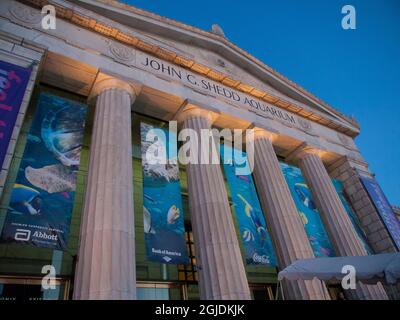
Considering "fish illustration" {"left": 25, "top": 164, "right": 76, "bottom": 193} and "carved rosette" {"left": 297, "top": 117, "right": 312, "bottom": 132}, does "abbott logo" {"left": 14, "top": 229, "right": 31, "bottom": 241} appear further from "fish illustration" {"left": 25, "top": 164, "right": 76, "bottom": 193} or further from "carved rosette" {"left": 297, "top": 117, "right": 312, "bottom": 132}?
"carved rosette" {"left": 297, "top": 117, "right": 312, "bottom": 132}

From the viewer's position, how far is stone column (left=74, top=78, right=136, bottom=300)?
7309 millimetres

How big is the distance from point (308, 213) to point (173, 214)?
7769 millimetres

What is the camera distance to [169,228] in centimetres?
979

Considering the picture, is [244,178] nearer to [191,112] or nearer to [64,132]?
[191,112]

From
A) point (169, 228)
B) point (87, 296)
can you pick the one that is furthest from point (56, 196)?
point (169, 228)

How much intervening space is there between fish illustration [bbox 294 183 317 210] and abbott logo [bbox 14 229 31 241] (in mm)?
12090

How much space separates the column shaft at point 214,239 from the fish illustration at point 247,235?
3.62 feet

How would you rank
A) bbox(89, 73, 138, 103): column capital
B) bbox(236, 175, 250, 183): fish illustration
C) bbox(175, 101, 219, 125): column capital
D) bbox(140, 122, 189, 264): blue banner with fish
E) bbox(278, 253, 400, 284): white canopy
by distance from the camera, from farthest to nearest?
bbox(236, 175, 250, 183): fish illustration → bbox(175, 101, 219, 125): column capital → bbox(89, 73, 138, 103): column capital → bbox(140, 122, 189, 264): blue banner with fish → bbox(278, 253, 400, 284): white canopy

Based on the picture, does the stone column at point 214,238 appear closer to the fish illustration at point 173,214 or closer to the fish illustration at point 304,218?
the fish illustration at point 173,214

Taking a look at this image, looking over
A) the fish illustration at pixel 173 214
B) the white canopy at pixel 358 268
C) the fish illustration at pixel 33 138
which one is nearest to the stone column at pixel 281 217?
the white canopy at pixel 358 268

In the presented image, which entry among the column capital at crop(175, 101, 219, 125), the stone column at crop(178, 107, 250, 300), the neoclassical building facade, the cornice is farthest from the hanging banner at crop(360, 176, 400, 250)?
the column capital at crop(175, 101, 219, 125)

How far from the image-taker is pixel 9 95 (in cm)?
855
